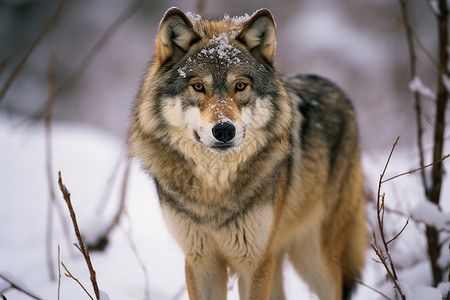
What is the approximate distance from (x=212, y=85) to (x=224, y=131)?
339mm

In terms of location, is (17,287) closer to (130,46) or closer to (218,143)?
(218,143)

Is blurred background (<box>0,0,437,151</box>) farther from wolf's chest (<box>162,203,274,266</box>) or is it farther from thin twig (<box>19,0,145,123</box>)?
wolf's chest (<box>162,203,274,266</box>)

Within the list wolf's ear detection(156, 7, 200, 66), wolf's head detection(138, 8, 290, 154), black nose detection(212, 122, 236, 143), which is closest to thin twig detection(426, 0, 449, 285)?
wolf's head detection(138, 8, 290, 154)

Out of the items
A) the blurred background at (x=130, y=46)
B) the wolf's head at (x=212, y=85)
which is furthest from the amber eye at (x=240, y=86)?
the blurred background at (x=130, y=46)

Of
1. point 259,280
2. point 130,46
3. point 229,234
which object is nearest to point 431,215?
point 259,280

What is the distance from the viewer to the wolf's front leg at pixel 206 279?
2580 mm

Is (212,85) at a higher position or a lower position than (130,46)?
lower

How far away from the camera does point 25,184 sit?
5137 mm

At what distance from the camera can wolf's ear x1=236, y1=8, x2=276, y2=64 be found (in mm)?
2434

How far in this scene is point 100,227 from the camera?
167 inches

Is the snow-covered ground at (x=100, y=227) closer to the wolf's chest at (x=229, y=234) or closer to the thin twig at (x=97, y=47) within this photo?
the wolf's chest at (x=229, y=234)

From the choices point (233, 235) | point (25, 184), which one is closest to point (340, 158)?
point (233, 235)

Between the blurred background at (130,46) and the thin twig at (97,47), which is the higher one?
the blurred background at (130,46)

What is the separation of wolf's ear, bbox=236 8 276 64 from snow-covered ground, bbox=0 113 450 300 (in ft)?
4.19
